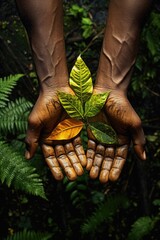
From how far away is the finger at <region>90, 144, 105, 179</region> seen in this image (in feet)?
10.0

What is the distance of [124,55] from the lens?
326cm

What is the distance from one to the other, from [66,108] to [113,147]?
18.3 inches

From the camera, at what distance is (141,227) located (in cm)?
431

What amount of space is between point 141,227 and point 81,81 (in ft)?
6.42

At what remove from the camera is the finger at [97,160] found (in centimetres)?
306

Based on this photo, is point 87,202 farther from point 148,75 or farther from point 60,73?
point 60,73

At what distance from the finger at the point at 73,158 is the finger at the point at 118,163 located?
0.23 metres

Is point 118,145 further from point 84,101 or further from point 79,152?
point 84,101

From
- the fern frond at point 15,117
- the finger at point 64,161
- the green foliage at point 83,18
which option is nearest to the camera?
the finger at point 64,161

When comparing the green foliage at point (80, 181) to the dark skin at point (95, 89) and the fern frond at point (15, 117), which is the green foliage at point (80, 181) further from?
the dark skin at point (95, 89)

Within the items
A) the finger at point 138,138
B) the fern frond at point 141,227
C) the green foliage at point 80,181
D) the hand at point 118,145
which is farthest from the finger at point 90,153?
the fern frond at point 141,227

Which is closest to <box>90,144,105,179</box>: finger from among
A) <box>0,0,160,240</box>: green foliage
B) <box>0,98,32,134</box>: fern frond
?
<box>0,98,32,134</box>: fern frond

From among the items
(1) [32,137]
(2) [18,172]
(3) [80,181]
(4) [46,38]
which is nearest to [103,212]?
(3) [80,181]

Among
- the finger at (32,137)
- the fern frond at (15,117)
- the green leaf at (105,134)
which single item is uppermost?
the finger at (32,137)
